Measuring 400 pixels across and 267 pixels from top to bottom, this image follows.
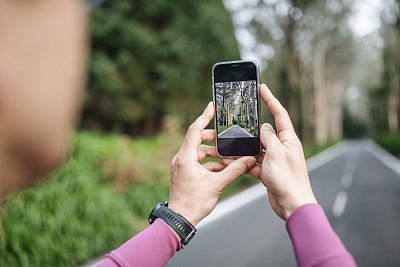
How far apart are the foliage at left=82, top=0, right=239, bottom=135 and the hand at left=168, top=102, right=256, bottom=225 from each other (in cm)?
1262

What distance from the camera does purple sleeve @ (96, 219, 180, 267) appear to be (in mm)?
1120

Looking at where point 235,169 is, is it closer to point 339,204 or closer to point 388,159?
point 339,204

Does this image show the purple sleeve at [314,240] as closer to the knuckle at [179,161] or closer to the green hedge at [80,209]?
the knuckle at [179,161]

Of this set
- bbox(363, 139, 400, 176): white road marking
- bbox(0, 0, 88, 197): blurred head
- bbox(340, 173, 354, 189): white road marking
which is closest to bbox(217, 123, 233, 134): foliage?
bbox(0, 0, 88, 197): blurred head

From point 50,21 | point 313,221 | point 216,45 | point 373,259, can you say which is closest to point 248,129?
point 313,221

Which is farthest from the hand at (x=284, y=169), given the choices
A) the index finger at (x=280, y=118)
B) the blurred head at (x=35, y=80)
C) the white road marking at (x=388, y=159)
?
the white road marking at (x=388, y=159)

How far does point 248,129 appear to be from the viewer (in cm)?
127

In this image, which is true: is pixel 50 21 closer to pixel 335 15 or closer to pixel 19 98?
pixel 19 98

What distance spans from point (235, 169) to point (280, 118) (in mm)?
219

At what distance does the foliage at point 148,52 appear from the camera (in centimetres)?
1419

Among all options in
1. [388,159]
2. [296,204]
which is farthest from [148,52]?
[388,159]

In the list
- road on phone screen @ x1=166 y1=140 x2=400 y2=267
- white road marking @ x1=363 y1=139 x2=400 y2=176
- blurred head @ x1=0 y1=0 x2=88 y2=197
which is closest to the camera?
blurred head @ x1=0 y1=0 x2=88 y2=197

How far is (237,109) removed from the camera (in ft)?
4.15

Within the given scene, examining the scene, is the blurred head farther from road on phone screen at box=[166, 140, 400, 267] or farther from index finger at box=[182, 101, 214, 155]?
road on phone screen at box=[166, 140, 400, 267]
